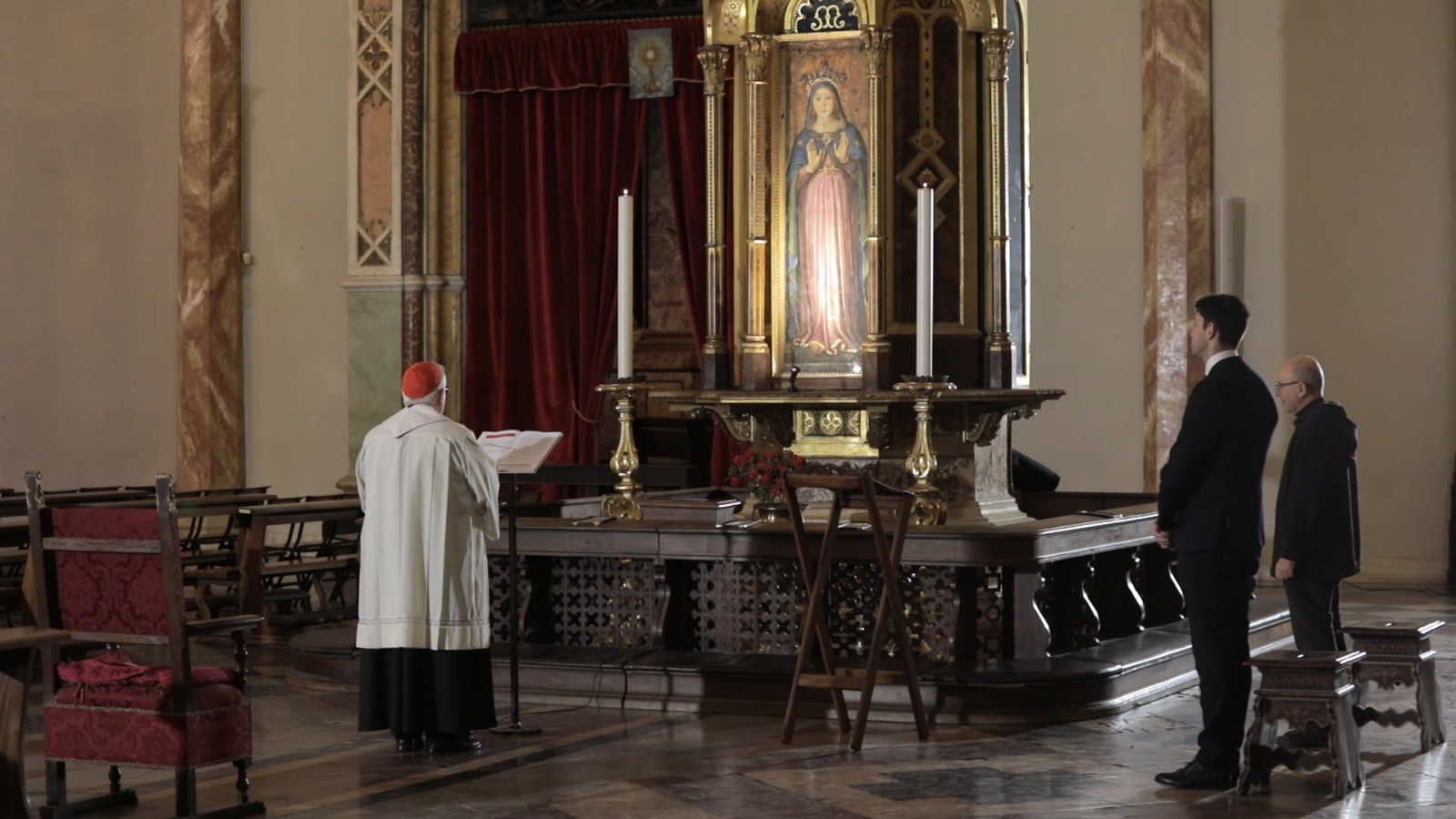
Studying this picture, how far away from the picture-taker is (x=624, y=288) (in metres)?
7.56

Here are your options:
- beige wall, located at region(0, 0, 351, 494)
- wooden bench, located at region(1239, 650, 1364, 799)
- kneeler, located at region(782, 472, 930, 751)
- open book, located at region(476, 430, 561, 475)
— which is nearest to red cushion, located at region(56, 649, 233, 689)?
open book, located at region(476, 430, 561, 475)

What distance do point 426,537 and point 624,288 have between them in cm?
165

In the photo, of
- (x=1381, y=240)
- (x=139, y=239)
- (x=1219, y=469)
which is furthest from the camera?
(x=139, y=239)

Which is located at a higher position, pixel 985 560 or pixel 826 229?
pixel 826 229

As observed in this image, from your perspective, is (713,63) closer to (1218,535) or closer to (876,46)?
(876,46)

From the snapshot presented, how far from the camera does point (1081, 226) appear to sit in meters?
12.3

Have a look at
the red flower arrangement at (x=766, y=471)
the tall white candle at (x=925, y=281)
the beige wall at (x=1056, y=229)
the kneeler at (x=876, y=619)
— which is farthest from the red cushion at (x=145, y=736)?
A: the beige wall at (x=1056, y=229)

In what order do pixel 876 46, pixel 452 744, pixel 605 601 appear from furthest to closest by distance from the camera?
1. pixel 876 46
2. pixel 605 601
3. pixel 452 744

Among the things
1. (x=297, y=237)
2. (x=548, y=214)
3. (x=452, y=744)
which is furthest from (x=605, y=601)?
(x=297, y=237)

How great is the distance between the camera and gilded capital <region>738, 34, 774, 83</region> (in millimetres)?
8219

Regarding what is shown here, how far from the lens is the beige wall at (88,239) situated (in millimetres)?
13227

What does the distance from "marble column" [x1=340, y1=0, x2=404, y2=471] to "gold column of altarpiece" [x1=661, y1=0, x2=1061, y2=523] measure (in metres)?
5.55

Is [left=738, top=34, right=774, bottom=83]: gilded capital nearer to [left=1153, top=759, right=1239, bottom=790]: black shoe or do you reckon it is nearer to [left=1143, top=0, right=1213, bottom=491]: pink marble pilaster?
A: [left=1153, top=759, right=1239, bottom=790]: black shoe

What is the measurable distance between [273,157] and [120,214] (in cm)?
119
